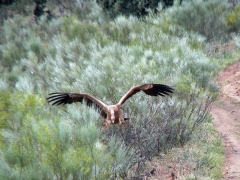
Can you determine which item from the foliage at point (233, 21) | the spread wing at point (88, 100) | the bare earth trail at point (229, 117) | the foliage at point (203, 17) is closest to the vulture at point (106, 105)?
the spread wing at point (88, 100)

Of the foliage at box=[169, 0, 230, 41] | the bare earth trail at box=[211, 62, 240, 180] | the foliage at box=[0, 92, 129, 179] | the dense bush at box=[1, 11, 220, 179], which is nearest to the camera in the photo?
the foliage at box=[0, 92, 129, 179]

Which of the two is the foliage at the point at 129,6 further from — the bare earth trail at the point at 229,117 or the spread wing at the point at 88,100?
the spread wing at the point at 88,100

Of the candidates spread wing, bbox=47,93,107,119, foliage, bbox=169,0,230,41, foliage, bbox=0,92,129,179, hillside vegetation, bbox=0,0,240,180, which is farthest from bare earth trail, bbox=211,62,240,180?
foliage, bbox=169,0,230,41

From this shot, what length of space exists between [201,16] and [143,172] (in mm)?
12398

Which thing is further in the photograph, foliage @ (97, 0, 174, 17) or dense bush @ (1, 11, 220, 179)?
foliage @ (97, 0, 174, 17)

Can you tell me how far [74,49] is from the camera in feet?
47.1

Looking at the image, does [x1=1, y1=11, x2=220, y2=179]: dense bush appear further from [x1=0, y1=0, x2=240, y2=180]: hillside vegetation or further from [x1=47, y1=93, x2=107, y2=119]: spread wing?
[x1=47, y1=93, x2=107, y2=119]: spread wing

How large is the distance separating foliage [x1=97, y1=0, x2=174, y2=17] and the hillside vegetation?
1.90 metres

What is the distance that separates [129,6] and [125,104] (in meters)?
13.9

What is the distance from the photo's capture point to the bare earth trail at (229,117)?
679 centimetres

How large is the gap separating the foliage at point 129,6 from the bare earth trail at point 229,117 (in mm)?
7463

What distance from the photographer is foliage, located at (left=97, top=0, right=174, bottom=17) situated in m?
20.1

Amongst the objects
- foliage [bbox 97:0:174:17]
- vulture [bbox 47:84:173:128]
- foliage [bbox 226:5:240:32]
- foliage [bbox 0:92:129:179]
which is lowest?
foliage [bbox 0:92:129:179]

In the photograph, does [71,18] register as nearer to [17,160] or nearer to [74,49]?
[74,49]
